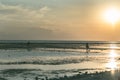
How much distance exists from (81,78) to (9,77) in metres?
5.72

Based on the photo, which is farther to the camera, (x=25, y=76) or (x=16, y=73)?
(x=16, y=73)

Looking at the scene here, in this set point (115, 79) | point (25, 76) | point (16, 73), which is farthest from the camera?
point (16, 73)

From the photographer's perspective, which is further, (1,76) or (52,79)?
(1,76)

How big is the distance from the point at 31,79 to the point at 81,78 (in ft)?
12.0

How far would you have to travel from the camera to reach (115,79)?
22578 millimetres

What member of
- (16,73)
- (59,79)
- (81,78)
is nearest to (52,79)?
Answer: (59,79)

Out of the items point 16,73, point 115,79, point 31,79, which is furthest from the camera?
point 16,73

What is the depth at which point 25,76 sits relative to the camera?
26.3 metres

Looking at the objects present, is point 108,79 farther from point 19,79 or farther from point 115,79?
point 19,79

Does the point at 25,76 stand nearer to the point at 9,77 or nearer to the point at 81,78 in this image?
the point at 9,77

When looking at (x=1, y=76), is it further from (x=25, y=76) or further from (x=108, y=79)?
(x=108, y=79)

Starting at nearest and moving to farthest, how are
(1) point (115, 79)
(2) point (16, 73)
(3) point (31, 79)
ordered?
(1) point (115, 79) < (3) point (31, 79) < (2) point (16, 73)

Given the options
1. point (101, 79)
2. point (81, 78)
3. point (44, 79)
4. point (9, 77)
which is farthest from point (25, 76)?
point (101, 79)

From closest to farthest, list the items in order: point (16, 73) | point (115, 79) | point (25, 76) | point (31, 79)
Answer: point (115, 79)
point (31, 79)
point (25, 76)
point (16, 73)
